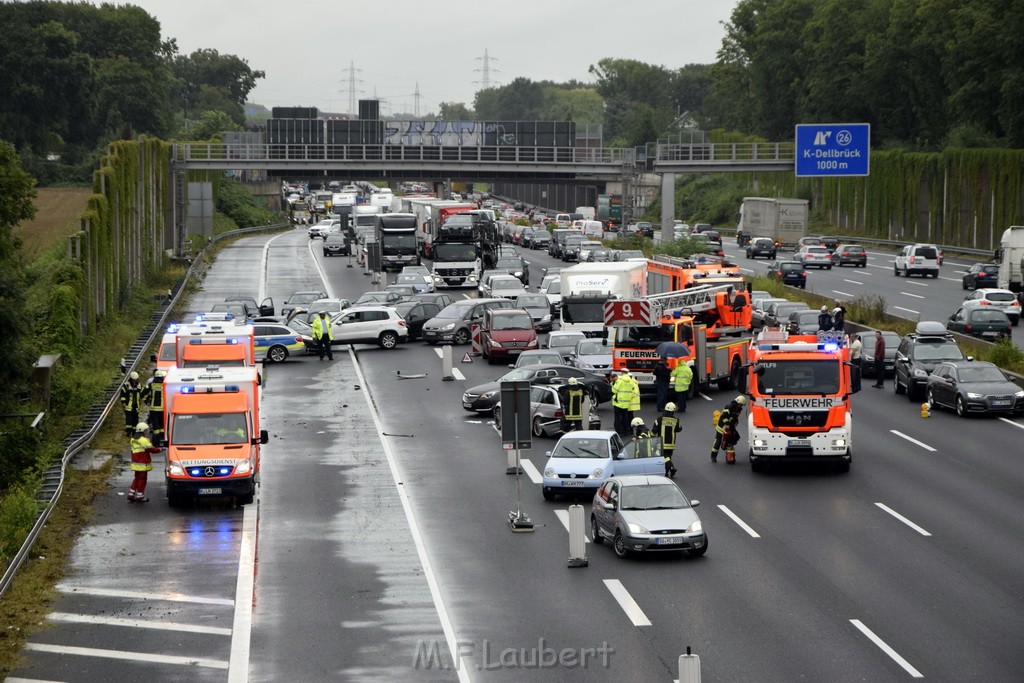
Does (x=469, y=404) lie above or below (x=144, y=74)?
below

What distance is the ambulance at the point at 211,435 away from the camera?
99.8ft

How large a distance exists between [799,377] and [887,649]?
12.9m

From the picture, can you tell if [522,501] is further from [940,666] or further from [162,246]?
[162,246]

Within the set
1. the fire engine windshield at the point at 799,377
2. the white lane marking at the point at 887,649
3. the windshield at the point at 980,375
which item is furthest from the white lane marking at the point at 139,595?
the windshield at the point at 980,375

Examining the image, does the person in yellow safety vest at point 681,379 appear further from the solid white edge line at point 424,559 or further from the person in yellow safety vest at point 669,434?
the solid white edge line at point 424,559

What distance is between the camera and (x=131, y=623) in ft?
74.4

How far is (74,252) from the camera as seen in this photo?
53719mm

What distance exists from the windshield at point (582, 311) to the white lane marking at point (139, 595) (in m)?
28.3

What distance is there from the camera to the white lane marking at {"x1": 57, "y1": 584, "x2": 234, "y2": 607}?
78.4ft

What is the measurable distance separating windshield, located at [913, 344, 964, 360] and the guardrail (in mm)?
22401

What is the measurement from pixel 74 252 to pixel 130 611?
3266cm

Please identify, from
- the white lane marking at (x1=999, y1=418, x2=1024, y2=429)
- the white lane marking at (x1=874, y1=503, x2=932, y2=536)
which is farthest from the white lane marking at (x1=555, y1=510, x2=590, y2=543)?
the white lane marking at (x1=999, y1=418, x2=1024, y2=429)

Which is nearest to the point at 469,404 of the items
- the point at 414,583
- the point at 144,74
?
the point at 414,583

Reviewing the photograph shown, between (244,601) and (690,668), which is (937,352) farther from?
(690,668)
